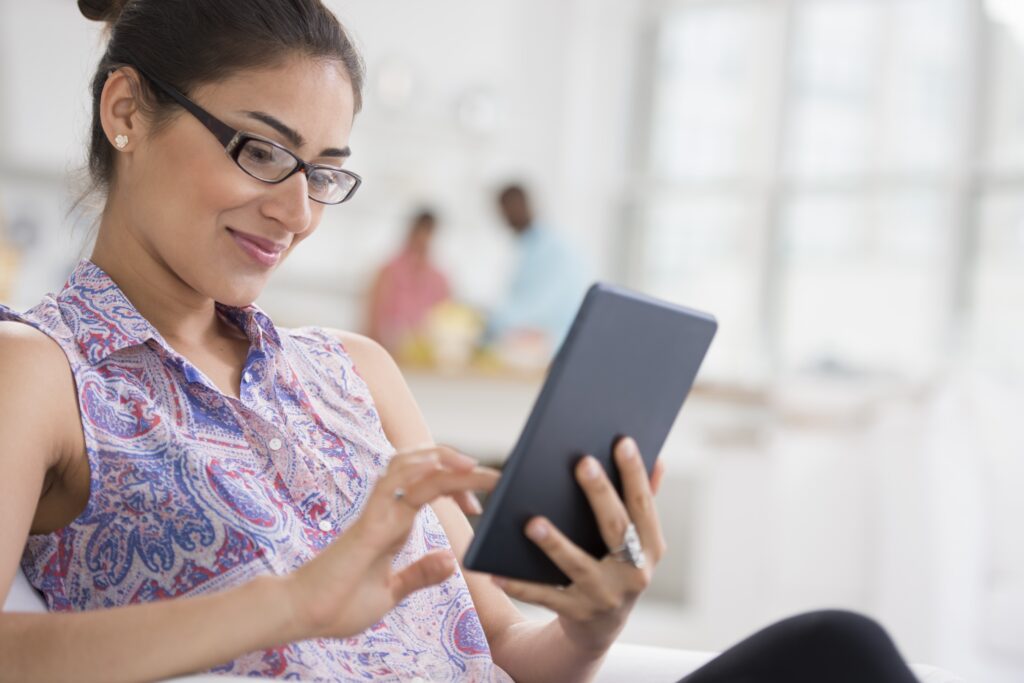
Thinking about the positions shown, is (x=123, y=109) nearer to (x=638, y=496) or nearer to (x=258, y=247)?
(x=258, y=247)

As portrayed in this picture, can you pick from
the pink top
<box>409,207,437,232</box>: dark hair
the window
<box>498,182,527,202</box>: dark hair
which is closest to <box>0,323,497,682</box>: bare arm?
the window

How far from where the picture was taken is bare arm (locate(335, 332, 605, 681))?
117cm

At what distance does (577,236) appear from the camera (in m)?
6.16

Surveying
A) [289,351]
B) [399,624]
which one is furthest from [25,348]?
[399,624]

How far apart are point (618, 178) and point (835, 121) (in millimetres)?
1215

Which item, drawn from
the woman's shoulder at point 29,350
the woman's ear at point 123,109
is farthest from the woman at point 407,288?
the woman's shoulder at point 29,350

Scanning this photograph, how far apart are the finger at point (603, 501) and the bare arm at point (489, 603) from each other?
180mm

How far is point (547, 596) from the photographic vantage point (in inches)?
40.2

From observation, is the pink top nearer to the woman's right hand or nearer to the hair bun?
the hair bun

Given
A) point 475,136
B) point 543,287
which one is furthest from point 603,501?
point 475,136

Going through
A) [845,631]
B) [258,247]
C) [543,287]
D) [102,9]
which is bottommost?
[543,287]

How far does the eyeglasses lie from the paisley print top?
183 millimetres

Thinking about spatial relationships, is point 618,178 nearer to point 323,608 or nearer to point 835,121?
point 835,121

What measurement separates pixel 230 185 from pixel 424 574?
1.44 feet
